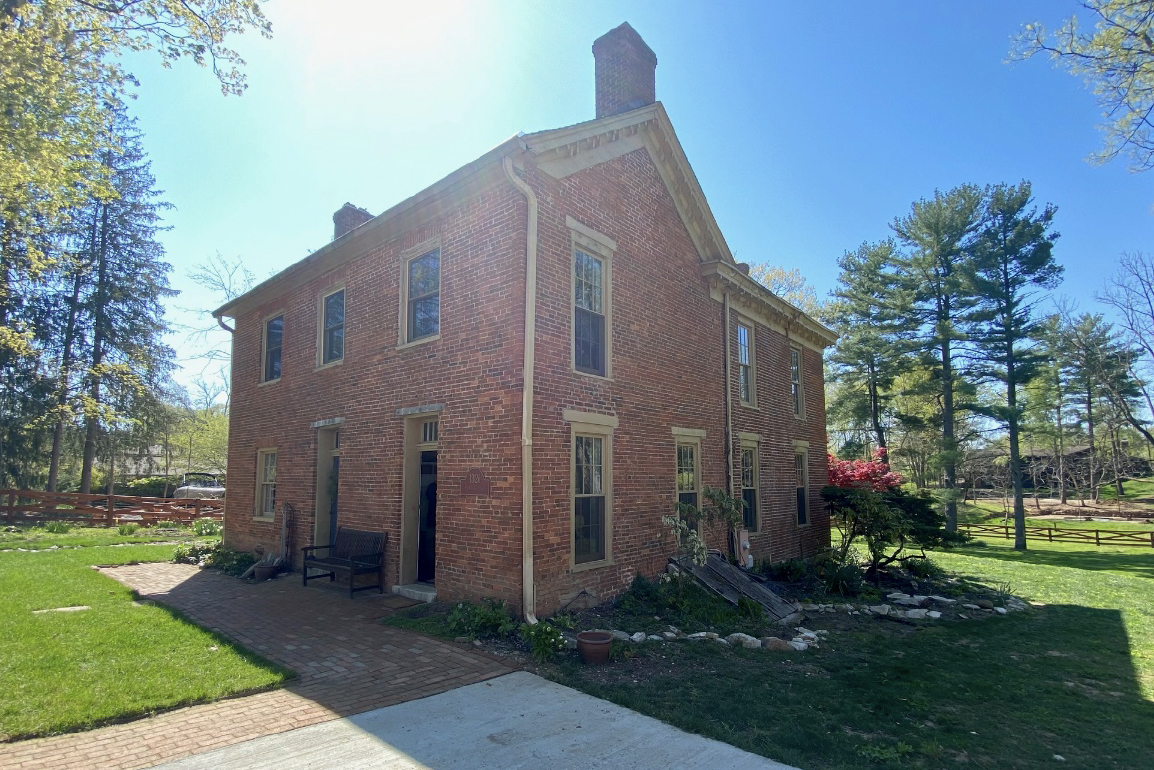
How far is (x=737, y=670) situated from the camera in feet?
20.8

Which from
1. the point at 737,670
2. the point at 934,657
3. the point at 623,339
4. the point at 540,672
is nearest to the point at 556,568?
the point at 540,672

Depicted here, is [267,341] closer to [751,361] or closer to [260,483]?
[260,483]

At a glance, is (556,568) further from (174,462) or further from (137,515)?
(174,462)

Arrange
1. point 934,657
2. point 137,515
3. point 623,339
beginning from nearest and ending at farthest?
point 934,657 < point 623,339 < point 137,515

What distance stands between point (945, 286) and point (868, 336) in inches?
153

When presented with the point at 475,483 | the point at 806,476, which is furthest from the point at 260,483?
the point at 806,476

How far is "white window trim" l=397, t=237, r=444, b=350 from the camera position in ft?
29.9

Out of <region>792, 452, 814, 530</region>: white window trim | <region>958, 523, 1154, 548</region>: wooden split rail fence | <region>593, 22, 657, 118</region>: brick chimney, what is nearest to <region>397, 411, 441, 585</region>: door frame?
<region>593, 22, 657, 118</region>: brick chimney

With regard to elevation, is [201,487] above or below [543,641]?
above

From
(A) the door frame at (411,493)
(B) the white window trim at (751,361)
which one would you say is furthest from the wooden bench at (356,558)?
(B) the white window trim at (751,361)

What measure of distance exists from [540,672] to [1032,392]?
36.3m

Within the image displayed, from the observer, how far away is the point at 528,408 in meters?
7.61

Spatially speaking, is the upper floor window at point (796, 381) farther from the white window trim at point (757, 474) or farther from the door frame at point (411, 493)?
the door frame at point (411, 493)

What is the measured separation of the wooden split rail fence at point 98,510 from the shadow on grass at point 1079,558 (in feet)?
86.6
